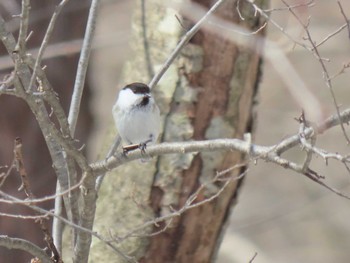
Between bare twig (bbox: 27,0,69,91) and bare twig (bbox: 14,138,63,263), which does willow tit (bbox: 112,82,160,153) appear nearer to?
bare twig (bbox: 14,138,63,263)

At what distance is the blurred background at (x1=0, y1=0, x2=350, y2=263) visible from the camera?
13.6 feet

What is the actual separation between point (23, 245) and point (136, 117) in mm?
925

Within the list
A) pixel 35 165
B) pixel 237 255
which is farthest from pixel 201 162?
pixel 237 255

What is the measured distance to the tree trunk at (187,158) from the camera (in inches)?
126

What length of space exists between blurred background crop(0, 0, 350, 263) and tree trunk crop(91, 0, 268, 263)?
82 centimetres

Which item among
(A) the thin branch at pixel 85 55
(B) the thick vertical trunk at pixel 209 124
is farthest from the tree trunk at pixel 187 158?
(A) the thin branch at pixel 85 55

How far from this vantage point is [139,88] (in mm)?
3037

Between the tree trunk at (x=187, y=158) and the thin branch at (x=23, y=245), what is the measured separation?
2.42ft

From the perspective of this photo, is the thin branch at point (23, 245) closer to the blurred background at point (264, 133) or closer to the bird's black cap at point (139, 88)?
the bird's black cap at point (139, 88)

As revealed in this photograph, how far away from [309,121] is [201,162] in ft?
3.23

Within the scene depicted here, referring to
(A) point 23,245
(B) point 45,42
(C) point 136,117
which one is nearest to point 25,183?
(A) point 23,245

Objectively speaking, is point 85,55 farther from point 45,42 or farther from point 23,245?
point 23,245

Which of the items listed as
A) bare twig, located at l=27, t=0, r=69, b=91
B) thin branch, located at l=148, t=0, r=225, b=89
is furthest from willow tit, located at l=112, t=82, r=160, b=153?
bare twig, located at l=27, t=0, r=69, b=91

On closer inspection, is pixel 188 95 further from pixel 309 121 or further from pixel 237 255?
pixel 237 255
